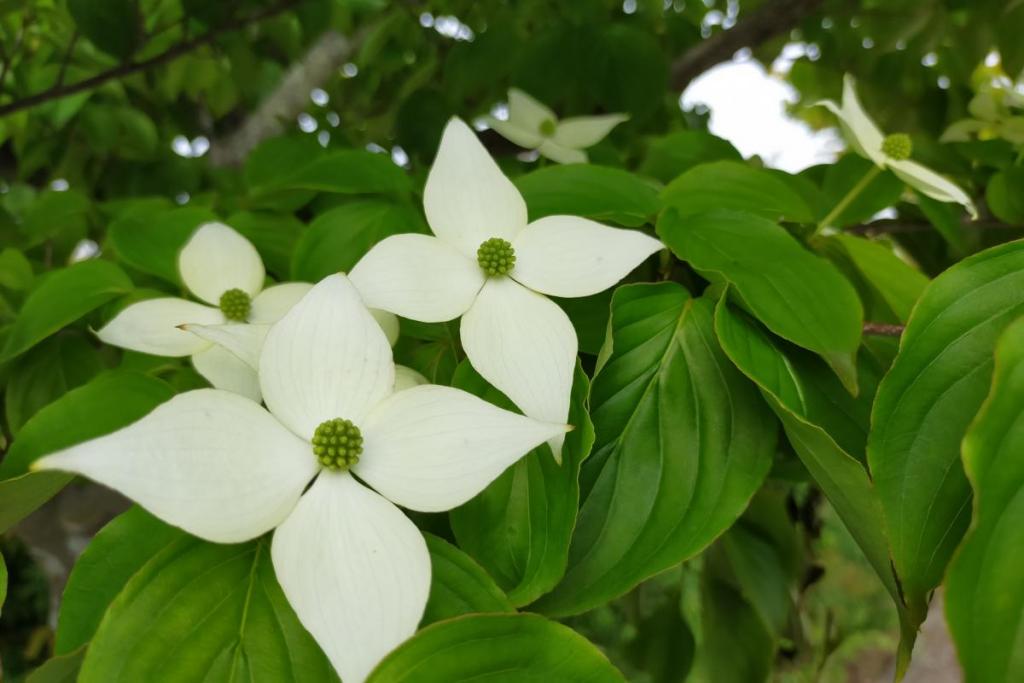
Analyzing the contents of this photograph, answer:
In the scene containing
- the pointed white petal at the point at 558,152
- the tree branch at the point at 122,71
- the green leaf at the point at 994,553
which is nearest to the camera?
the green leaf at the point at 994,553

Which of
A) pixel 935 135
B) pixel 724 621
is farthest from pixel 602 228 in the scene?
pixel 935 135

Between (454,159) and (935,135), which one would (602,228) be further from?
(935,135)

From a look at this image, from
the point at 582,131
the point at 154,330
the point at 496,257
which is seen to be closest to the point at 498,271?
the point at 496,257

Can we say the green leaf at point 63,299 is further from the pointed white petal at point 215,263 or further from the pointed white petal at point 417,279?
the pointed white petal at point 417,279

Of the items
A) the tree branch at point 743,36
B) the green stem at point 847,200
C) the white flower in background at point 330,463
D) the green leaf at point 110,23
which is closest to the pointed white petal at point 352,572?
the white flower in background at point 330,463

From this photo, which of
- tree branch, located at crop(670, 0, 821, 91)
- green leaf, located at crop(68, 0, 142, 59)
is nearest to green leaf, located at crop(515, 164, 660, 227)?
green leaf, located at crop(68, 0, 142, 59)

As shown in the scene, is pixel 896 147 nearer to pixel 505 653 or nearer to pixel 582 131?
pixel 582 131
